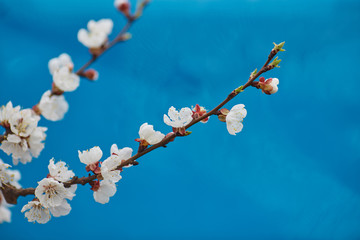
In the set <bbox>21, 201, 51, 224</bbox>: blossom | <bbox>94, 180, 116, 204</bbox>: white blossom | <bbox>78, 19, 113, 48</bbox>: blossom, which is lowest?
<bbox>21, 201, 51, 224</bbox>: blossom

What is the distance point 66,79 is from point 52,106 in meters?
0.06

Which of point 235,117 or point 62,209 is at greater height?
point 235,117

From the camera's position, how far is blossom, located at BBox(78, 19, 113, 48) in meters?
0.47

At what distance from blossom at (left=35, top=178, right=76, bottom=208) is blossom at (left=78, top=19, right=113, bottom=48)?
270mm

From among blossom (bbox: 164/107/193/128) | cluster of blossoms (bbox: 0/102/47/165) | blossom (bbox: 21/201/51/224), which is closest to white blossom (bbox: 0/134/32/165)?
cluster of blossoms (bbox: 0/102/47/165)

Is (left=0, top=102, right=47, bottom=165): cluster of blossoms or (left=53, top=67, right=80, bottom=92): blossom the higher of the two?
(left=53, top=67, right=80, bottom=92): blossom

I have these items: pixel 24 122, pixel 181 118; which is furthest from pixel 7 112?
pixel 181 118

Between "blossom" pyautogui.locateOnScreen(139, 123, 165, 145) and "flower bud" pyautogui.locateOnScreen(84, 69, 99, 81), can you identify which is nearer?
"flower bud" pyautogui.locateOnScreen(84, 69, 99, 81)

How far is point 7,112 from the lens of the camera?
0.56 m

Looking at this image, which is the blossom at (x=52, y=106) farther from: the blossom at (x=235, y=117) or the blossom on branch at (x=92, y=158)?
the blossom at (x=235, y=117)

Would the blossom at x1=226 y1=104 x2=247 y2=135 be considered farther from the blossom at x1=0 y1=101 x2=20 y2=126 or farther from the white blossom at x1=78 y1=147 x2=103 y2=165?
the blossom at x1=0 y1=101 x2=20 y2=126

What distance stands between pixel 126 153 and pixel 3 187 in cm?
21

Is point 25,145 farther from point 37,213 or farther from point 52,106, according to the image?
point 37,213

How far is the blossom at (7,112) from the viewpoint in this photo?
0.55m
